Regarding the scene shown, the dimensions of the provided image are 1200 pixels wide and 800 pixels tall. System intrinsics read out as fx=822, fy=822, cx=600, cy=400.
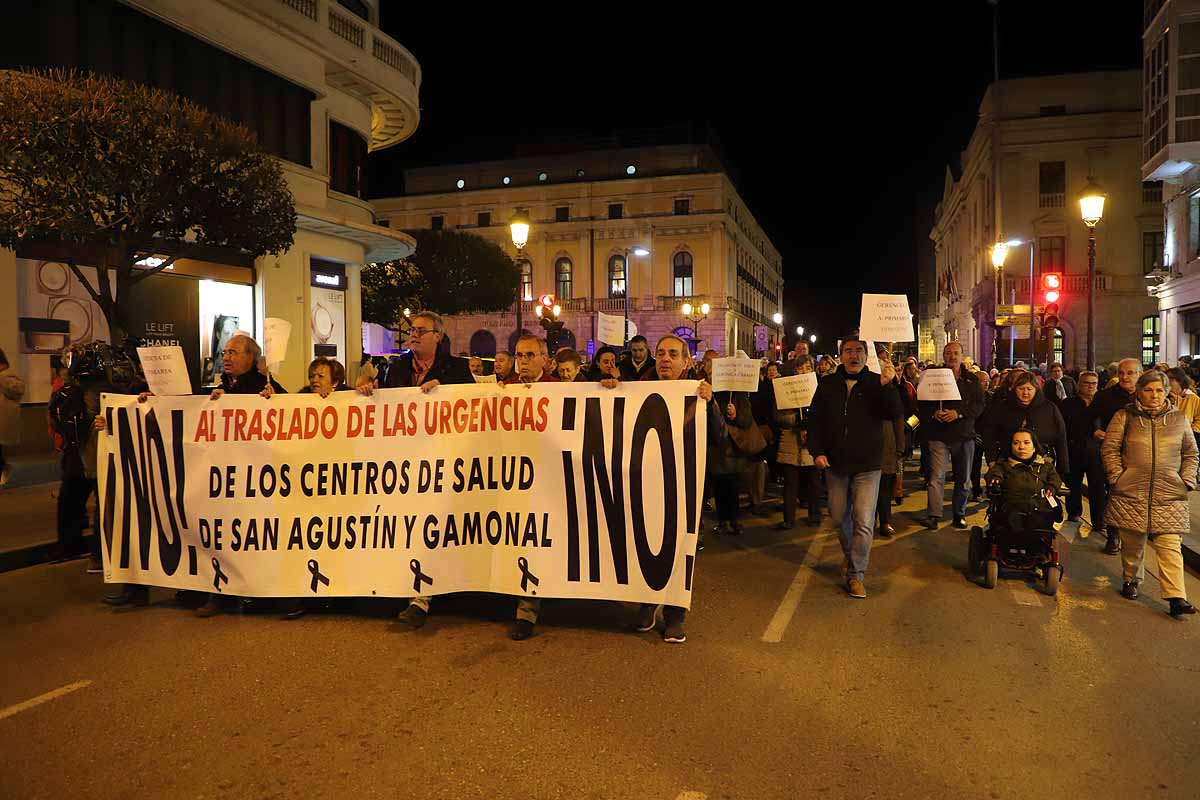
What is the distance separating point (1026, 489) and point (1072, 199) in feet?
148

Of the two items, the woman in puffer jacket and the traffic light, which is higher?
the traffic light

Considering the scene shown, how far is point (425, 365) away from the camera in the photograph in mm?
6203

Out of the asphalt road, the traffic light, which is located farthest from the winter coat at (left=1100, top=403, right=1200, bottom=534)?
the traffic light

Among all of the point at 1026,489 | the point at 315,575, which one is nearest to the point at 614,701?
the point at 315,575

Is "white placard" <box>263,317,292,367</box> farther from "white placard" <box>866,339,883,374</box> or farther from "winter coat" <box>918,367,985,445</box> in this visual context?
"winter coat" <box>918,367,985,445</box>

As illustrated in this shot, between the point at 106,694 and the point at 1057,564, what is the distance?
22.7 feet

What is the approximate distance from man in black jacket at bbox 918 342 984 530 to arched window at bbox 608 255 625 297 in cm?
5723

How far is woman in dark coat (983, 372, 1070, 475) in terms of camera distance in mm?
8242

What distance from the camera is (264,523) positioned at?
6043mm

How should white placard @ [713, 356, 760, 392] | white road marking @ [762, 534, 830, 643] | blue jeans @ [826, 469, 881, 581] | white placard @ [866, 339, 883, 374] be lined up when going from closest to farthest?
white road marking @ [762, 534, 830, 643] < blue jeans @ [826, 469, 881, 581] < white placard @ [866, 339, 883, 374] < white placard @ [713, 356, 760, 392]

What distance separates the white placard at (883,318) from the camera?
7992mm

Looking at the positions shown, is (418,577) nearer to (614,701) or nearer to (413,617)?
(413,617)

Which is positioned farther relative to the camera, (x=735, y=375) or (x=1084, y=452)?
(x=1084, y=452)

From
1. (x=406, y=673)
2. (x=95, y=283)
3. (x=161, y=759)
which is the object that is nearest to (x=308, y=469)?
(x=406, y=673)
